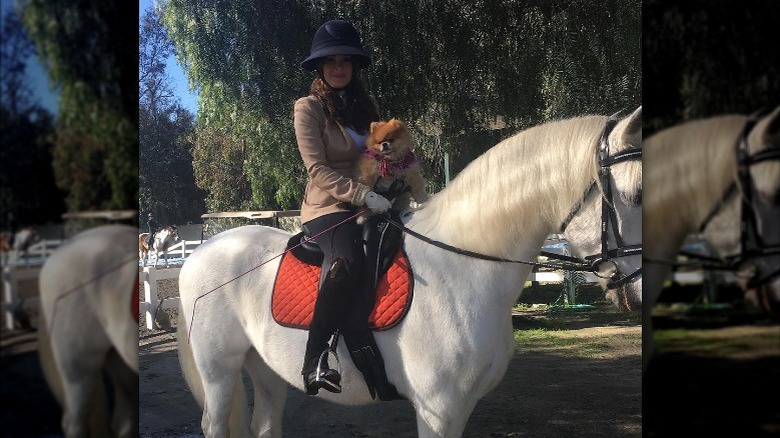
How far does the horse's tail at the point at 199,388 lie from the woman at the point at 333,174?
26.8 inches

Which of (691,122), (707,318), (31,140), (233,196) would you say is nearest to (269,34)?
(233,196)

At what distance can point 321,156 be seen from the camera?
3.61m

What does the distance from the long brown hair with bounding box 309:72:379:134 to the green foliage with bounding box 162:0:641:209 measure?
1.43 ft

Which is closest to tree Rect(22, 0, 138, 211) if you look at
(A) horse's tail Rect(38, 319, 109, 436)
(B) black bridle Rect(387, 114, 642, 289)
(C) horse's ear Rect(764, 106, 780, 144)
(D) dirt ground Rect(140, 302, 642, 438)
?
(A) horse's tail Rect(38, 319, 109, 436)

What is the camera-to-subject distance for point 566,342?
4645 mm

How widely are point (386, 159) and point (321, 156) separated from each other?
345 mm

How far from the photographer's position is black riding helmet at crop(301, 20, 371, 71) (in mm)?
3889

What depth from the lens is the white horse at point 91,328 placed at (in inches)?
112

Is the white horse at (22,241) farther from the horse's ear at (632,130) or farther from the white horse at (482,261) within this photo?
the horse's ear at (632,130)

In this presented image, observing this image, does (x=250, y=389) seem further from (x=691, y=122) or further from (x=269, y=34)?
(x=691, y=122)

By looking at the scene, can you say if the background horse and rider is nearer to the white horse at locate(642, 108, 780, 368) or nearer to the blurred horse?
the blurred horse

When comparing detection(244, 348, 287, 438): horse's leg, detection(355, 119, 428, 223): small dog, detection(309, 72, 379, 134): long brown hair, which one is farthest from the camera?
detection(244, 348, 287, 438): horse's leg

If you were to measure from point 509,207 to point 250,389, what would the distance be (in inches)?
95.8

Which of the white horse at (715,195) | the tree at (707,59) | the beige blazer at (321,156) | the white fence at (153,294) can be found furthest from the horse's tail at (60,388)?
the tree at (707,59)
